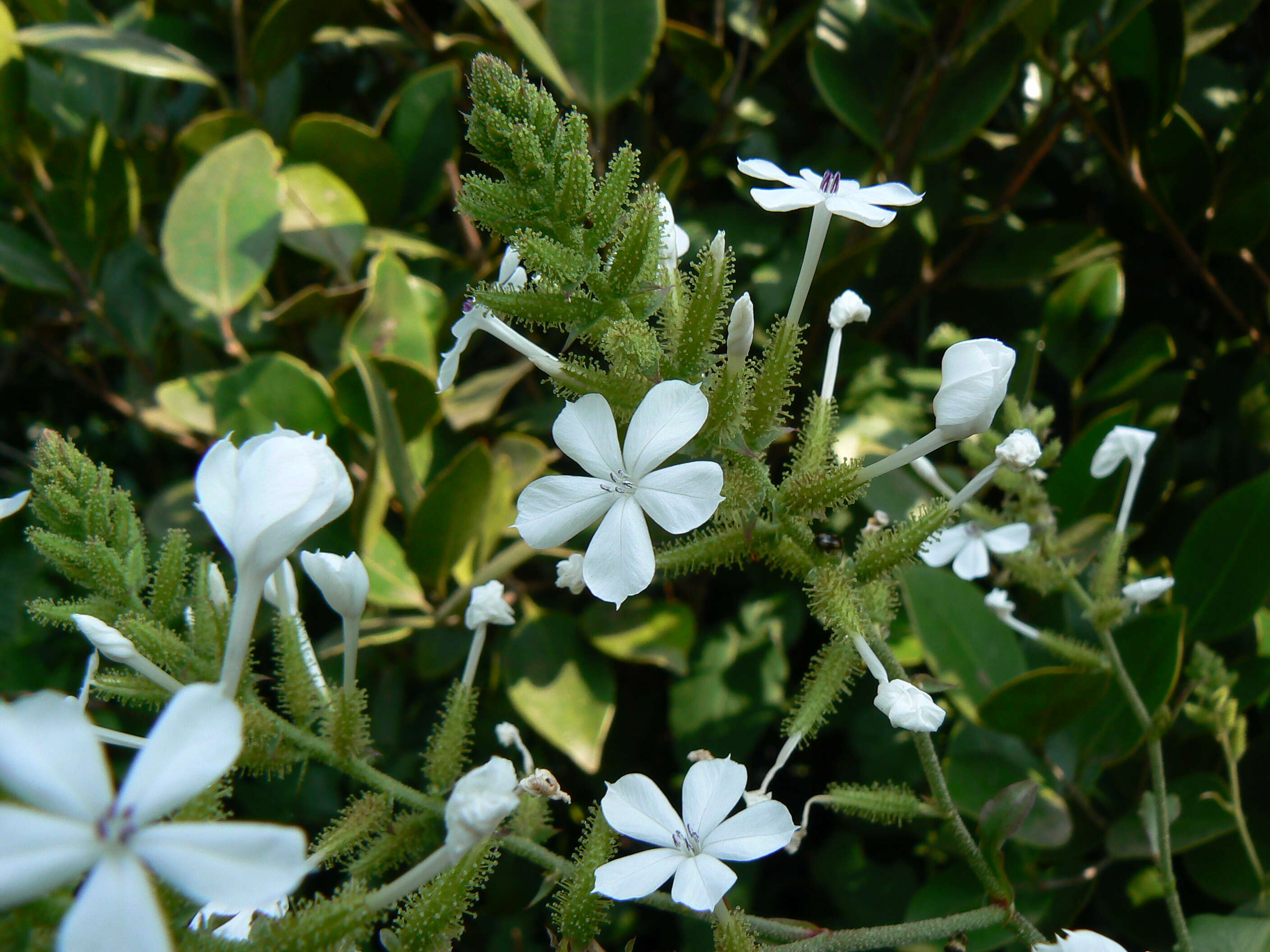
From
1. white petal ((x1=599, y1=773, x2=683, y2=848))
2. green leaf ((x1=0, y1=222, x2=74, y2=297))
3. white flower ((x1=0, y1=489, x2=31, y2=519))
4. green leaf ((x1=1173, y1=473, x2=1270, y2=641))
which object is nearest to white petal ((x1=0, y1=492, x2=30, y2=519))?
white flower ((x1=0, y1=489, x2=31, y2=519))

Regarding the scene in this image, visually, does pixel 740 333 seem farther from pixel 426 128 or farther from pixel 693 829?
pixel 426 128

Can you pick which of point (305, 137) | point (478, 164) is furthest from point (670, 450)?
point (478, 164)

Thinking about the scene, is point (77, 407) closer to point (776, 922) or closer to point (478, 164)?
point (478, 164)

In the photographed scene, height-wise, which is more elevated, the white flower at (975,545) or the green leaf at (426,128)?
the green leaf at (426,128)

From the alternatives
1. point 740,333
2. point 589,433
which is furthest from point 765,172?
point 589,433

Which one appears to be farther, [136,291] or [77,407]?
[77,407]

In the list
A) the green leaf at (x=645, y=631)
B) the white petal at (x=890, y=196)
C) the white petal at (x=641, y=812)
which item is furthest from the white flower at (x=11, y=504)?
the green leaf at (x=645, y=631)

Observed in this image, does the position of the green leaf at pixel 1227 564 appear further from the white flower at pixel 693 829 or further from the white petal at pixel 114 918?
the white petal at pixel 114 918
